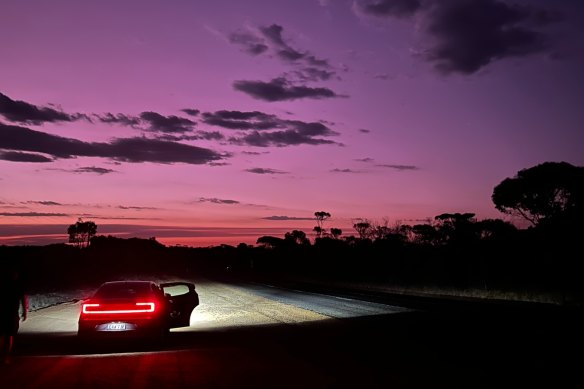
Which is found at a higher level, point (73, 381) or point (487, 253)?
point (487, 253)

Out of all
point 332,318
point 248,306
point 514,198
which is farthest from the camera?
point 514,198

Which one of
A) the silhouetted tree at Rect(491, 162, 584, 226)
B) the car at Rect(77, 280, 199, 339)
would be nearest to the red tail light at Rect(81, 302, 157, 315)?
the car at Rect(77, 280, 199, 339)

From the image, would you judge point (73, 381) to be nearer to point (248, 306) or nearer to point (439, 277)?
point (248, 306)

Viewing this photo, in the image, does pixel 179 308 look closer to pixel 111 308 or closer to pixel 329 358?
pixel 111 308

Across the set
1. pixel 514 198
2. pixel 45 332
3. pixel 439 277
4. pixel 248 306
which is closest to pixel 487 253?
pixel 439 277

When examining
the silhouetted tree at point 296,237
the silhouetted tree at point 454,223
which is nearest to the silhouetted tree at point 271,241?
the silhouetted tree at point 296,237

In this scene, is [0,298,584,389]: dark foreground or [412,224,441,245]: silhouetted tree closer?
[0,298,584,389]: dark foreground

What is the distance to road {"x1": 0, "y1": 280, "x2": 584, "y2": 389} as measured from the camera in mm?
9000

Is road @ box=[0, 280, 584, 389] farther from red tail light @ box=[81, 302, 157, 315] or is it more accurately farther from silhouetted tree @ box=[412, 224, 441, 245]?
silhouetted tree @ box=[412, 224, 441, 245]

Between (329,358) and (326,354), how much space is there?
552 millimetres

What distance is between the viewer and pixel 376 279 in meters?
54.2

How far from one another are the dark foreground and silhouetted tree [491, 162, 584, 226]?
107 feet

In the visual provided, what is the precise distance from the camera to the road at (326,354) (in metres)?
9.00

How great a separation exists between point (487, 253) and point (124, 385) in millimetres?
39143
